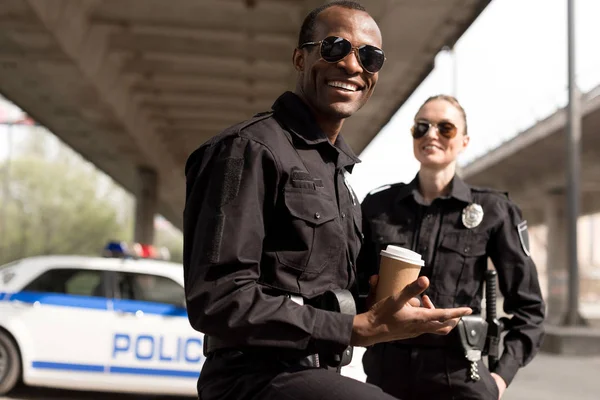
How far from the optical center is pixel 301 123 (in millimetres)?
2059

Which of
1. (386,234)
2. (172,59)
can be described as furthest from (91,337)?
(172,59)

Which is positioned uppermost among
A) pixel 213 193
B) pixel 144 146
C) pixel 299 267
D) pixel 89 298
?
pixel 144 146

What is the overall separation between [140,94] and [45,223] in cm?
5602

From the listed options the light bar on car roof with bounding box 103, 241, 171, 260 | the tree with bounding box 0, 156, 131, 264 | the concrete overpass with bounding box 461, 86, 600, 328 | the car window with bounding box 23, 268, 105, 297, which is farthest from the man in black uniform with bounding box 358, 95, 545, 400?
the tree with bounding box 0, 156, 131, 264

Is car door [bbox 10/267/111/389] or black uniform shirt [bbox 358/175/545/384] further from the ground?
black uniform shirt [bbox 358/175/545/384]

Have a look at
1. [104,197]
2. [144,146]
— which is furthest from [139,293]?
[104,197]

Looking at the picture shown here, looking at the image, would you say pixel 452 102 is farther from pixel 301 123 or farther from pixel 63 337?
pixel 63 337

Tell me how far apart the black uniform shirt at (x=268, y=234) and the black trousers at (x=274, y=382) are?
75 mm

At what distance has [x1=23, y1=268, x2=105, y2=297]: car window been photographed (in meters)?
8.74

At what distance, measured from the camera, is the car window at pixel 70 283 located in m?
8.74

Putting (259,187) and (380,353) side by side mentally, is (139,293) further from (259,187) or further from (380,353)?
(259,187)

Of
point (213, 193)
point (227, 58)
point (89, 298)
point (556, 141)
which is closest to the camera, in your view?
point (213, 193)

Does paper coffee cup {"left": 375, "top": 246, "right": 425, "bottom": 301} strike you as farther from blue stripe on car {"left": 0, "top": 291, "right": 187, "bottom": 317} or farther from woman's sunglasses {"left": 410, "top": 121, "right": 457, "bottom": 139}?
blue stripe on car {"left": 0, "top": 291, "right": 187, "bottom": 317}

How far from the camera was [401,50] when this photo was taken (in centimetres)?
1277
